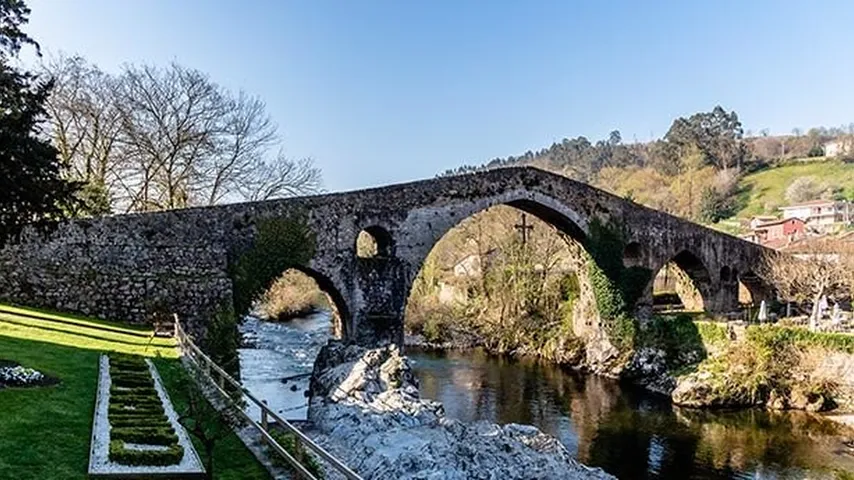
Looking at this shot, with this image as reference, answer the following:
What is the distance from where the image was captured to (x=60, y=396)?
11.1 m

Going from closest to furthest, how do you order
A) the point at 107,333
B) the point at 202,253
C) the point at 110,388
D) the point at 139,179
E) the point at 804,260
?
the point at 110,388 < the point at 107,333 < the point at 202,253 < the point at 139,179 < the point at 804,260

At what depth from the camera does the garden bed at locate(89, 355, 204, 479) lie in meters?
8.16

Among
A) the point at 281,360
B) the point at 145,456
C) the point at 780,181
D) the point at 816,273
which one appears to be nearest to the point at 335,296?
the point at 281,360

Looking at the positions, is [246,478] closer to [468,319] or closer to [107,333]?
[107,333]

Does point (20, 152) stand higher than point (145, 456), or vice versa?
point (20, 152)

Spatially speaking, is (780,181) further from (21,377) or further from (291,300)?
(21,377)

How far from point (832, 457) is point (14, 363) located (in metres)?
19.5

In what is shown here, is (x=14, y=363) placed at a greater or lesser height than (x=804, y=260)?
lesser

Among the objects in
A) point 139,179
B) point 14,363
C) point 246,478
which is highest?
point 139,179

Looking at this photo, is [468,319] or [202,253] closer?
[202,253]

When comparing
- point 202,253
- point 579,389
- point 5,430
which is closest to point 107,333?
point 202,253

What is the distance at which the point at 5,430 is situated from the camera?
29.2 ft

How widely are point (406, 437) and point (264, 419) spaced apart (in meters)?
5.95

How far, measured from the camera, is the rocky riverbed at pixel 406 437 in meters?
13.8
